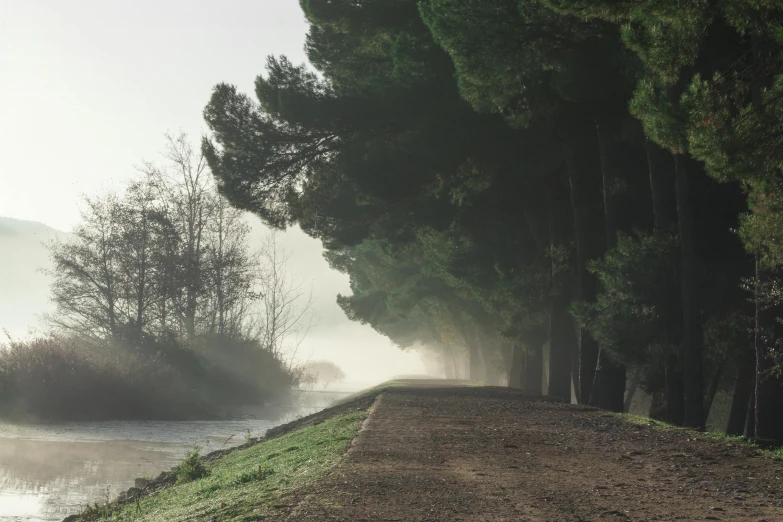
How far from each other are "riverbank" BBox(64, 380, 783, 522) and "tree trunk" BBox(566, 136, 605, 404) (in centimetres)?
939

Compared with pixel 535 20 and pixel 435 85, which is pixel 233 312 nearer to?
pixel 435 85

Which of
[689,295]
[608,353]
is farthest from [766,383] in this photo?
[608,353]

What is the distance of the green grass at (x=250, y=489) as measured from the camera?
29.0ft

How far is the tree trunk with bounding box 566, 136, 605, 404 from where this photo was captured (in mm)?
26172

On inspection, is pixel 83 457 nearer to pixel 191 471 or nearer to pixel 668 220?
pixel 191 471

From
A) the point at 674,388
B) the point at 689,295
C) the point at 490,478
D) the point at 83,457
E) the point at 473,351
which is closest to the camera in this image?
the point at 490,478

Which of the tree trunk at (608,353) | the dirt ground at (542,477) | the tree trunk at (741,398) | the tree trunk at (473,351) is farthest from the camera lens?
the tree trunk at (473,351)

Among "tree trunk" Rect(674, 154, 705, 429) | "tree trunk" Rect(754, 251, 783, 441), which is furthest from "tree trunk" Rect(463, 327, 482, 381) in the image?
"tree trunk" Rect(754, 251, 783, 441)

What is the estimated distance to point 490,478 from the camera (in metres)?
10.1

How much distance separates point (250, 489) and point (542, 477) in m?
3.32

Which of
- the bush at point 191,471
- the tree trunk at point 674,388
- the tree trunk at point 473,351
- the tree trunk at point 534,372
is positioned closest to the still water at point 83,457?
the bush at point 191,471

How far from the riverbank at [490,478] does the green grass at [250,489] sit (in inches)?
1.5

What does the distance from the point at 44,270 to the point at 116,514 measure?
33.4 metres

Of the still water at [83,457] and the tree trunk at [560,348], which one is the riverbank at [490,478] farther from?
the tree trunk at [560,348]
